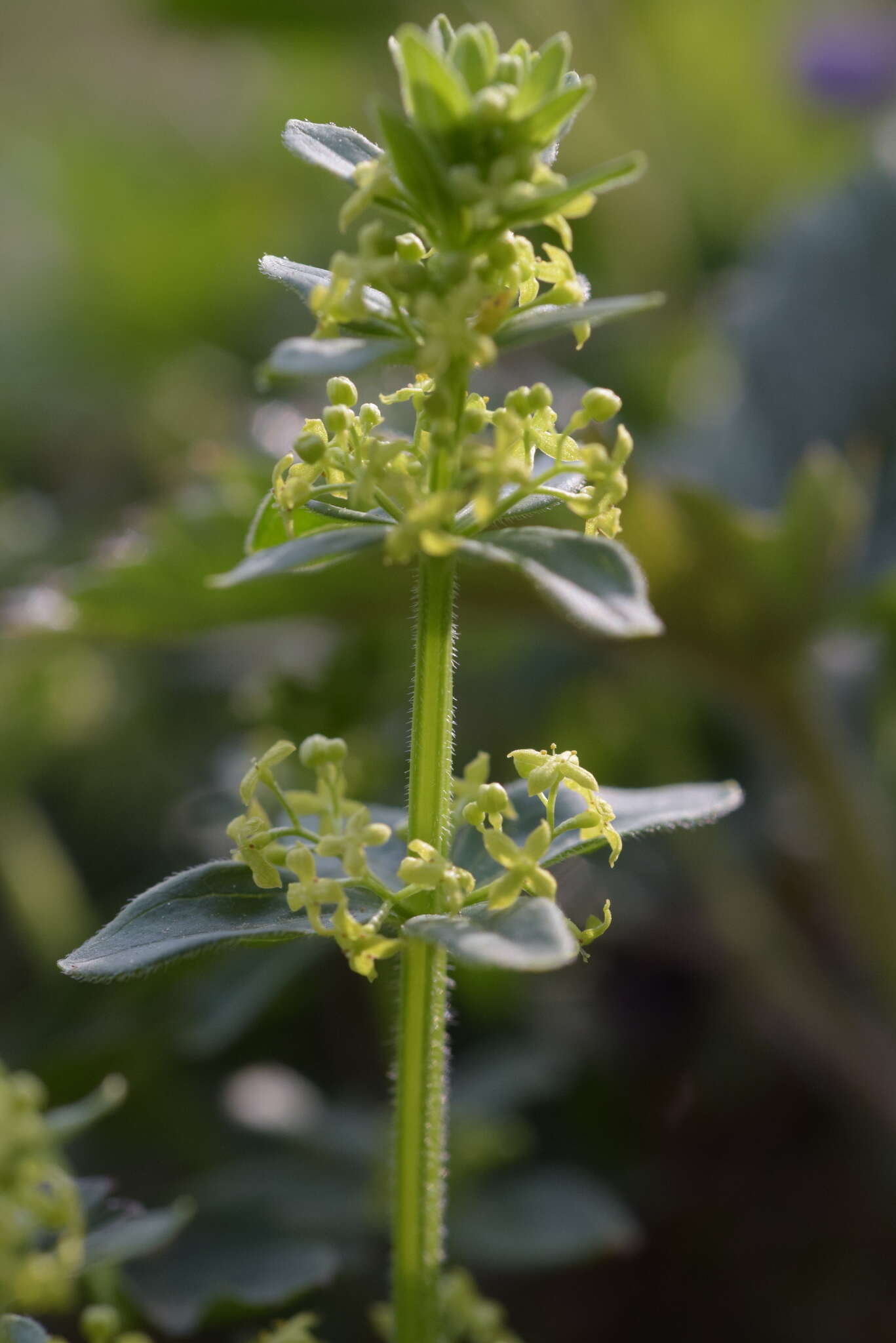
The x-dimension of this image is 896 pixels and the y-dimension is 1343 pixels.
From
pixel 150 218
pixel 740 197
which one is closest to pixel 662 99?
pixel 740 197

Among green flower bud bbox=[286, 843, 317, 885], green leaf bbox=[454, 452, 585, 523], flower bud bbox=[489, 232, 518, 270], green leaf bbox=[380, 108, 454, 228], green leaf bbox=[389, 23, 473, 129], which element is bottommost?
green flower bud bbox=[286, 843, 317, 885]

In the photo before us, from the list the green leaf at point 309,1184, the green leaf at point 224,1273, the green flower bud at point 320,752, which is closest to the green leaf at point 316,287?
the green flower bud at point 320,752

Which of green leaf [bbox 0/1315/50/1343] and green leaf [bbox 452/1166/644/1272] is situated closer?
green leaf [bbox 0/1315/50/1343]

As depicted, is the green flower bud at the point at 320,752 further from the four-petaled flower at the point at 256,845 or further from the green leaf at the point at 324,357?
the green leaf at the point at 324,357

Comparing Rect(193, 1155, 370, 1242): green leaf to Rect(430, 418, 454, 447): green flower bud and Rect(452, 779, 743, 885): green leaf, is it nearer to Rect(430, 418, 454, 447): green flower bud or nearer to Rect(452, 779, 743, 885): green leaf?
Rect(452, 779, 743, 885): green leaf

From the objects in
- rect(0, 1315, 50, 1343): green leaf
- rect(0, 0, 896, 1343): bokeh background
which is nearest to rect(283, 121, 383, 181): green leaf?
rect(0, 1315, 50, 1343): green leaf

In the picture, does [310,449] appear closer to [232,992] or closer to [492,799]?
[492,799]
